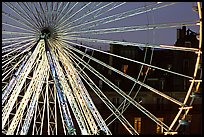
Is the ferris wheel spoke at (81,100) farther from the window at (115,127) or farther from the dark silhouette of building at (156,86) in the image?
the window at (115,127)

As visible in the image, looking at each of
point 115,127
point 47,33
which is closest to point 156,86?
point 115,127

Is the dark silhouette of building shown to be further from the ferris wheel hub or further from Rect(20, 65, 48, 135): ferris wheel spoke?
the ferris wheel hub

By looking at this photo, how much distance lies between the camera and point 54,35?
15.2m

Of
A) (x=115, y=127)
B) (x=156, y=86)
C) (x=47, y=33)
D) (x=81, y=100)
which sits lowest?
(x=115, y=127)

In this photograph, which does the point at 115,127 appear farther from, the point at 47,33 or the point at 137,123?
the point at 47,33

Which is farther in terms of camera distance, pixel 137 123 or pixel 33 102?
pixel 137 123

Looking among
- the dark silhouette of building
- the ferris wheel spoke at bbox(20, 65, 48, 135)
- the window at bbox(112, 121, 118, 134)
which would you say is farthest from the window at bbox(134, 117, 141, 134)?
the ferris wheel spoke at bbox(20, 65, 48, 135)

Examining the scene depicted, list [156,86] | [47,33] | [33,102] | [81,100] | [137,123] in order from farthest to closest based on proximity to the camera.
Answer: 1. [156,86]
2. [137,123]
3. [81,100]
4. [33,102]
5. [47,33]

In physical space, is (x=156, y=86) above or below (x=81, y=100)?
below

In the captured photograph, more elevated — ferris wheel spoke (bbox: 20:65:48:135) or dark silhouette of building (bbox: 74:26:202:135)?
ferris wheel spoke (bbox: 20:65:48:135)

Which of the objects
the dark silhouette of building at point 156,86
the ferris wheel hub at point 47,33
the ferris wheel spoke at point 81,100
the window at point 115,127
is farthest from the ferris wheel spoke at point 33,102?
the window at point 115,127

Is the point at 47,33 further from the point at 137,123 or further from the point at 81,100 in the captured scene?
the point at 137,123

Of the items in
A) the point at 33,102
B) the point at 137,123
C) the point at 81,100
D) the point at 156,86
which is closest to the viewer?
the point at 33,102

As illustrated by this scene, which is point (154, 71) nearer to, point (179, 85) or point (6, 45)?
point (179, 85)
